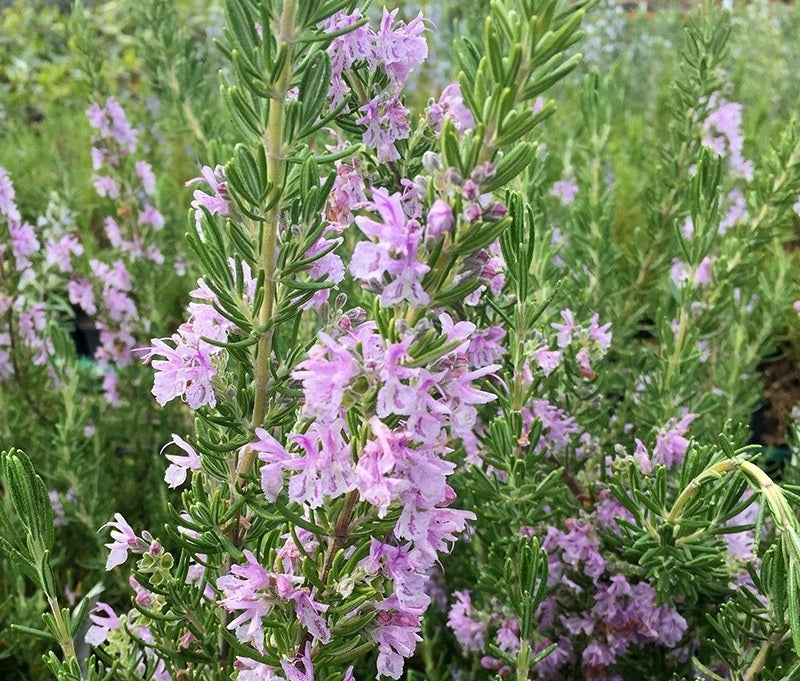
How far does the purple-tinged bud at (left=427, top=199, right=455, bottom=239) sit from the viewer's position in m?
0.65

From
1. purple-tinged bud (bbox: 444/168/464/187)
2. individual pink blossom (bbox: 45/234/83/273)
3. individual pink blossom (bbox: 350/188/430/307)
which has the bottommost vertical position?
individual pink blossom (bbox: 45/234/83/273)

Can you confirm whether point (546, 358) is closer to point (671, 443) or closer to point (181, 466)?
point (671, 443)

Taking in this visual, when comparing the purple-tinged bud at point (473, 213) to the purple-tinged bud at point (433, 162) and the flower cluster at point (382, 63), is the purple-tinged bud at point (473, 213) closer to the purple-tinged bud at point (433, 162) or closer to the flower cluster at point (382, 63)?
the purple-tinged bud at point (433, 162)

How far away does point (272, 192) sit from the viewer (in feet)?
2.51

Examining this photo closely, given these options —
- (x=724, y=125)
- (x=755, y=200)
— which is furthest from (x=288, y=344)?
(x=724, y=125)

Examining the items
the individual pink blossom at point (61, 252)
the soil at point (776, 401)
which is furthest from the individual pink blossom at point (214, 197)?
the soil at point (776, 401)

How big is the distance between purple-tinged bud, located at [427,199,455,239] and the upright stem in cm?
19

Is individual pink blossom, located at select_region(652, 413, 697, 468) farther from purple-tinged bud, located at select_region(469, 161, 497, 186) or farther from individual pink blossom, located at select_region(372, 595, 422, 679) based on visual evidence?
purple-tinged bud, located at select_region(469, 161, 497, 186)

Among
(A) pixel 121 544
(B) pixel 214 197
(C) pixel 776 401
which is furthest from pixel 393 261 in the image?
(C) pixel 776 401

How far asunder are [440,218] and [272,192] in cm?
20

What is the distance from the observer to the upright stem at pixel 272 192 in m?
0.74

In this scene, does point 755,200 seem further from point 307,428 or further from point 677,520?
point 307,428

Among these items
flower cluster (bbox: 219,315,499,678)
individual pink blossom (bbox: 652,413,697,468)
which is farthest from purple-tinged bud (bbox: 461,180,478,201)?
individual pink blossom (bbox: 652,413,697,468)

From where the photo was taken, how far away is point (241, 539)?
93cm
